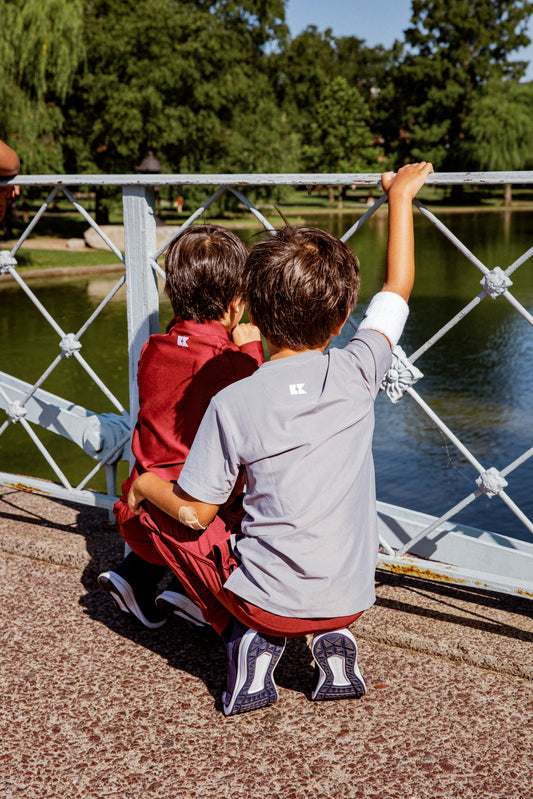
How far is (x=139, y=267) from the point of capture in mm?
2799

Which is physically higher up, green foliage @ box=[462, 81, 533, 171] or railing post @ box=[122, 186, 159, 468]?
green foliage @ box=[462, 81, 533, 171]

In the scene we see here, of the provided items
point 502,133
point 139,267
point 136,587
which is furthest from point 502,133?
point 136,587

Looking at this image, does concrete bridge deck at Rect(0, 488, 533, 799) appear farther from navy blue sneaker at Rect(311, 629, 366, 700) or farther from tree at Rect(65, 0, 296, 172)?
tree at Rect(65, 0, 296, 172)

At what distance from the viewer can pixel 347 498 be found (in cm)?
195

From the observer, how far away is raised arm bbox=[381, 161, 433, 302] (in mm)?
2115

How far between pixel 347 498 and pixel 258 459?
24 centimetres

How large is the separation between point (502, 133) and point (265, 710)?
49.3m

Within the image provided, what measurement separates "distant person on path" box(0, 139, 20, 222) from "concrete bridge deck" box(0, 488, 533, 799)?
1.47 meters

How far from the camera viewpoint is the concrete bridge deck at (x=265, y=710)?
1.85m

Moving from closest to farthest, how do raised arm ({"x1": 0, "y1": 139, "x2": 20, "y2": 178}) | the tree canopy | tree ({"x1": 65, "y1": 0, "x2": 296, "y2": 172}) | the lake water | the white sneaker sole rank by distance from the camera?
the white sneaker sole < raised arm ({"x1": 0, "y1": 139, "x2": 20, "y2": 178}) < the lake water < the tree canopy < tree ({"x1": 65, "y1": 0, "x2": 296, "y2": 172})

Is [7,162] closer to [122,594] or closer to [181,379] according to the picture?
[181,379]

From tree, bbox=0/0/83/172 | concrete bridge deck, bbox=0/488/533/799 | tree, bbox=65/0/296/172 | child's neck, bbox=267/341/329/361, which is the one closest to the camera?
concrete bridge deck, bbox=0/488/533/799

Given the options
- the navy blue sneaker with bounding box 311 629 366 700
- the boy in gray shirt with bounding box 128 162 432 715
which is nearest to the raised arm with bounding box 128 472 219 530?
the boy in gray shirt with bounding box 128 162 432 715

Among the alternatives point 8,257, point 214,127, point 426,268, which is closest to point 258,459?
point 8,257
